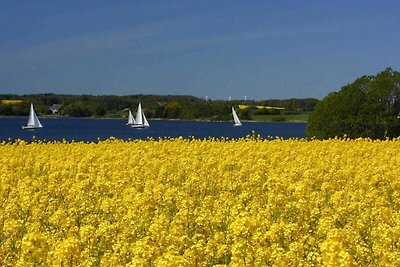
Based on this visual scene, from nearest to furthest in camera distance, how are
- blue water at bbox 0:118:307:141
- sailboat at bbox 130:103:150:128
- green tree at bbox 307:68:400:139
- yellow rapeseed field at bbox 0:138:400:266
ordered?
yellow rapeseed field at bbox 0:138:400:266, green tree at bbox 307:68:400:139, blue water at bbox 0:118:307:141, sailboat at bbox 130:103:150:128

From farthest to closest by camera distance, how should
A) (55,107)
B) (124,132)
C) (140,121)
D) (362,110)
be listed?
(55,107) < (140,121) < (124,132) < (362,110)

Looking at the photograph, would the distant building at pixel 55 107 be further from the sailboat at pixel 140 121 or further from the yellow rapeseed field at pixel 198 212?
the yellow rapeseed field at pixel 198 212

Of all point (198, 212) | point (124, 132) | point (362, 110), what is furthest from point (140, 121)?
point (198, 212)

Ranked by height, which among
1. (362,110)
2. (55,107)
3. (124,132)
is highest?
(55,107)

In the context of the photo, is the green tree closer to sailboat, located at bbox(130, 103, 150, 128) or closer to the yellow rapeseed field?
the yellow rapeseed field

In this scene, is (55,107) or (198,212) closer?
(198,212)

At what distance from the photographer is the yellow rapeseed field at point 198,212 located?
24.5 feet

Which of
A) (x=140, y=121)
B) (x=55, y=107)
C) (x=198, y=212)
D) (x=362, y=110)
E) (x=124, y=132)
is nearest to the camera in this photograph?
(x=198, y=212)

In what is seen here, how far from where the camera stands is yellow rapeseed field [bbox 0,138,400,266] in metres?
7.46

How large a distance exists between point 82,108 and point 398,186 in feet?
330

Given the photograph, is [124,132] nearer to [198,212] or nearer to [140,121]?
[140,121]

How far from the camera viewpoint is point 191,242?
27.2 feet

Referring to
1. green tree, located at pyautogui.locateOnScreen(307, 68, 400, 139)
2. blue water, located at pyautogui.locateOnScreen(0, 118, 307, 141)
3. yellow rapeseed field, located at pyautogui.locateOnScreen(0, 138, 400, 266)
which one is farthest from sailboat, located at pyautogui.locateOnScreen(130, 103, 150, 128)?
yellow rapeseed field, located at pyautogui.locateOnScreen(0, 138, 400, 266)

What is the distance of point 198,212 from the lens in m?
10.1
